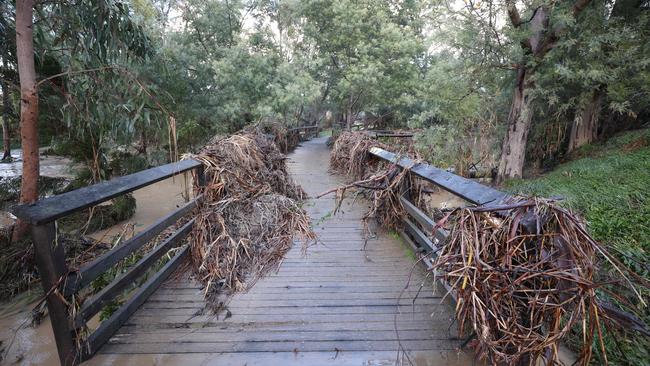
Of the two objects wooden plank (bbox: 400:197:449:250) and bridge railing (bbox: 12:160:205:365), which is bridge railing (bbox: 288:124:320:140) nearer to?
wooden plank (bbox: 400:197:449:250)

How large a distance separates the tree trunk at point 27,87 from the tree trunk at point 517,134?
9.04m

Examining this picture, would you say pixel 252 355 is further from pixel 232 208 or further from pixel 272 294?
pixel 232 208

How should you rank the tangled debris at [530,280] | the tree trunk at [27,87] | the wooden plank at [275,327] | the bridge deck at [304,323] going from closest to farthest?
the tangled debris at [530,280] → the bridge deck at [304,323] → the wooden plank at [275,327] → the tree trunk at [27,87]

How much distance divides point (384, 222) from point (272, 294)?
6.16 feet

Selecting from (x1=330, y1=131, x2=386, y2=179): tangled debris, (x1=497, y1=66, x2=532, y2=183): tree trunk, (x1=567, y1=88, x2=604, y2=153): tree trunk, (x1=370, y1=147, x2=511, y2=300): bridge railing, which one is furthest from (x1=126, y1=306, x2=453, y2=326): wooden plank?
(x1=567, y1=88, x2=604, y2=153): tree trunk

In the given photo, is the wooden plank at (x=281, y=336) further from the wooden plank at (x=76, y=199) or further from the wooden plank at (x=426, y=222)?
the wooden plank at (x=76, y=199)

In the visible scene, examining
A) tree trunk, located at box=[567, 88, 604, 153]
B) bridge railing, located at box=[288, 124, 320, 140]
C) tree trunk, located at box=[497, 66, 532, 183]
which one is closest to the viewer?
tree trunk, located at box=[497, 66, 532, 183]

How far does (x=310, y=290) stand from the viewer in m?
2.80

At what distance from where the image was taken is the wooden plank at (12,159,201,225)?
1622 millimetres

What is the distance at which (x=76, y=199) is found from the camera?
1883 millimetres

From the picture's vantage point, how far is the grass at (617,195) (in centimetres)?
272

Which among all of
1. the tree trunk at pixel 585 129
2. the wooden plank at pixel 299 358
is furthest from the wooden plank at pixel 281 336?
the tree trunk at pixel 585 129

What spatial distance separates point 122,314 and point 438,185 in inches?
92.7

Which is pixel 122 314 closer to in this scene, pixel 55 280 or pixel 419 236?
pixel 55 280
